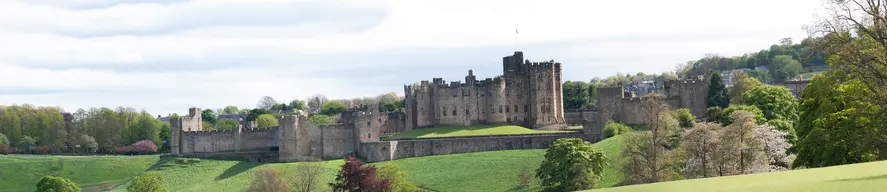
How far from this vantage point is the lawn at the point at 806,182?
20203 mm

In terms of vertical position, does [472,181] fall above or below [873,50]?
below

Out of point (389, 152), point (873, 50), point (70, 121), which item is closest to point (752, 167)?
point (873, 50)

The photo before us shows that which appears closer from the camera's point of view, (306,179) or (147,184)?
(147,184)

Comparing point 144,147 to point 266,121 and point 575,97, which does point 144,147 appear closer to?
point 266,121

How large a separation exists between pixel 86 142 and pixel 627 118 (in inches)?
2409

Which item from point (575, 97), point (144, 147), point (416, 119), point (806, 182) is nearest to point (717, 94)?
point (416, 119)

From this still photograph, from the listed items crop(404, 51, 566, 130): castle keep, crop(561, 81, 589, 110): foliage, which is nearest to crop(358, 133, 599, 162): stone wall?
crop(404, 51, 566, 130): castle keep

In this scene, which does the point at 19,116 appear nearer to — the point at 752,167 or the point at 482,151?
the point at 482,151

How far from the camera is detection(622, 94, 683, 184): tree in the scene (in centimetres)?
4659

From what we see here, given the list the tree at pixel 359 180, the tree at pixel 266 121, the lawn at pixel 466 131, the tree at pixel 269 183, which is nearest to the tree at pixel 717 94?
the lawn at pixel 466 131

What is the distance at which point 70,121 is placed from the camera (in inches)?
4877

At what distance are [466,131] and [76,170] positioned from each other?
3128cm

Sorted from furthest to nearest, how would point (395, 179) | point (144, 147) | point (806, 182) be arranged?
point (144, 147) → point (395, 179) → point (806, 182)

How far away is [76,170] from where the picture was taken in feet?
286
